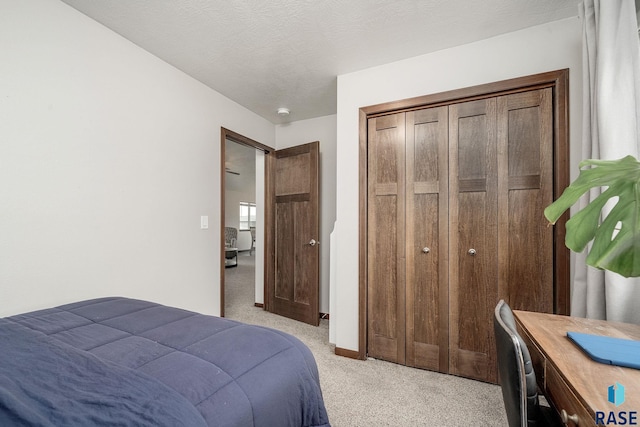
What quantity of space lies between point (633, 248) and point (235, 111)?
328 cm

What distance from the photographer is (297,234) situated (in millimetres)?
3371

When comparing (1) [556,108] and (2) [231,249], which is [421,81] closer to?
(1) [556,108]

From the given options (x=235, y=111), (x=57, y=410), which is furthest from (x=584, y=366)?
(x=235, y=111)

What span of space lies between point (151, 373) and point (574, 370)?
1274 mm

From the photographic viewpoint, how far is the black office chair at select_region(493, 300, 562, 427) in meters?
0.76

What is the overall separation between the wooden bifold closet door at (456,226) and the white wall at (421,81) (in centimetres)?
15

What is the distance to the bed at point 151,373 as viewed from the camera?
25.6 inches

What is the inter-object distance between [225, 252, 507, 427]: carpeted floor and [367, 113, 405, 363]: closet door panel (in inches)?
8.8

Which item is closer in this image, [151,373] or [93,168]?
[151,373]

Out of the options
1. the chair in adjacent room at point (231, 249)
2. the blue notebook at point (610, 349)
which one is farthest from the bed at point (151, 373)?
the chair in adjacent room at point (231, 249)

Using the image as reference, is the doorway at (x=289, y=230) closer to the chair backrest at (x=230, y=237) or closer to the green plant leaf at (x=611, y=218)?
the green plant leaf at (x=611, y=218)

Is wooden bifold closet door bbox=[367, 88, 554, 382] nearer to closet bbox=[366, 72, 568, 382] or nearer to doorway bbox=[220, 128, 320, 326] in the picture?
closet bbox=[366, 72, 568, 382]

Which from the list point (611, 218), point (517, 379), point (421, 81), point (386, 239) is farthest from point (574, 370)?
point (421, 81)

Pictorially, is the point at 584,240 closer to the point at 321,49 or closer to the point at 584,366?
the point at 584,366
